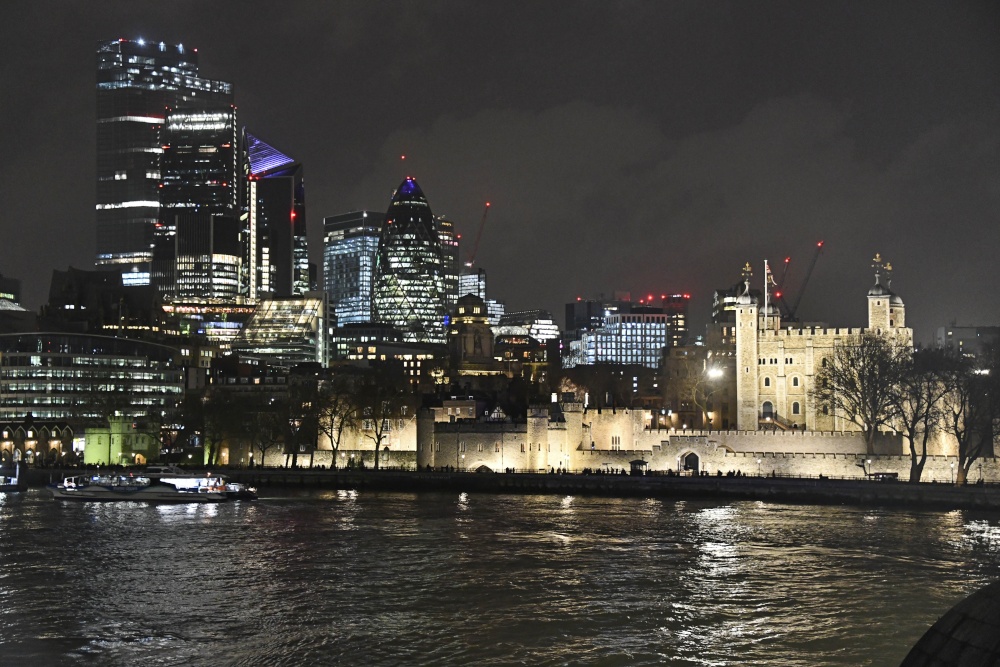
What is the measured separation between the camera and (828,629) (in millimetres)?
37750

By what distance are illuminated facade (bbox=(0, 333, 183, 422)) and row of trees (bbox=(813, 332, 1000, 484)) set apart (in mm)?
87124

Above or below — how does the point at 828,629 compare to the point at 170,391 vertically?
below

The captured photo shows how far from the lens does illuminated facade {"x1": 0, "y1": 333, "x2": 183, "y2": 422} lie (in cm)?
14612

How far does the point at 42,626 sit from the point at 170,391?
Result: 420ft

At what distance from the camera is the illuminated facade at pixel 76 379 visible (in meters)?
146

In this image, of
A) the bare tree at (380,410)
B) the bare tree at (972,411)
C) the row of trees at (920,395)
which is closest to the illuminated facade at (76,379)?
the bare tree at (380,410)

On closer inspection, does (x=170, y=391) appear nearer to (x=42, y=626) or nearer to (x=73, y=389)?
(x=73, y=389)

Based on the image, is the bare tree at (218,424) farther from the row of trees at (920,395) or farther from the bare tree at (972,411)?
the bare tree at (972,411)

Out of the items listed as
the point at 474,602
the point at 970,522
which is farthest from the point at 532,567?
the point at 970,522

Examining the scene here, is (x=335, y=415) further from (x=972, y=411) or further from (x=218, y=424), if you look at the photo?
(x=972, y=411)

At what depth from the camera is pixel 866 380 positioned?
95.0 metres

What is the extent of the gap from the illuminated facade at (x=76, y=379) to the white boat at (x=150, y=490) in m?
47.5

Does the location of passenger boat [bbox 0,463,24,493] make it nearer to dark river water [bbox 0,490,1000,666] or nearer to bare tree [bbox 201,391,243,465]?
bare tree [bbox 201,391,243,465]

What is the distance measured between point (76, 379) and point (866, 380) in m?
101
